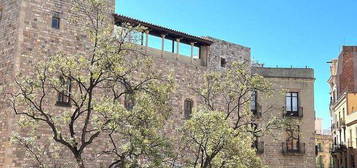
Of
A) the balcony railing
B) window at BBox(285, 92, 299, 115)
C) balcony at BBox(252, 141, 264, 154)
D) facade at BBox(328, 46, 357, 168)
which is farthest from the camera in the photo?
facade at BBox(328, 46, 357, 168)

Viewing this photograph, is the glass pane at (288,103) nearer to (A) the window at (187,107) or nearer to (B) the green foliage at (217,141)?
(A) the window at (187,107)

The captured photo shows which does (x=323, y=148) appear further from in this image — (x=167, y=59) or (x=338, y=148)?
(x=167, y=59)

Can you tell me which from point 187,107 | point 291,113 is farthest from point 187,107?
point 291,113

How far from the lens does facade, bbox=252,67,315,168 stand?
32.0 m

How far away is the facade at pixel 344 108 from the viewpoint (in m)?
41.4

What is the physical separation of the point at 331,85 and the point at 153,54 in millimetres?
31095

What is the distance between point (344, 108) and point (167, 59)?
915 inches

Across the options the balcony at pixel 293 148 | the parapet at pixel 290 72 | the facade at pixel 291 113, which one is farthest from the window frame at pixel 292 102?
the balcony at pixel 293 148

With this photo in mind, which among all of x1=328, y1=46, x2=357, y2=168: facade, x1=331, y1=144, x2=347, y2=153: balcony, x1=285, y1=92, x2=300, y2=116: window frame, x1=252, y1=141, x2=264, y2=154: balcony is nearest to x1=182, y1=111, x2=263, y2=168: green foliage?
x1=252, y1=141, x2=264, y2=154: balcony

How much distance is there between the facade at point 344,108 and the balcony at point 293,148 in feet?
32.3

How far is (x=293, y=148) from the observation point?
32.6 m

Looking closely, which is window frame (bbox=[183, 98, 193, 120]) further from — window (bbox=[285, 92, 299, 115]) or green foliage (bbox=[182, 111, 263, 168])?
window (bbox=[285, 92, 299, 115])

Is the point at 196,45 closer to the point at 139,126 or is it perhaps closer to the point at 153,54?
the point at 153,54

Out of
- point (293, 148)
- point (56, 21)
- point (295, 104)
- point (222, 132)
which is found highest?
point (56, 21)
